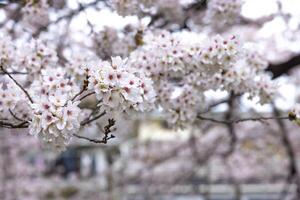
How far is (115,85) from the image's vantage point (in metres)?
2.30

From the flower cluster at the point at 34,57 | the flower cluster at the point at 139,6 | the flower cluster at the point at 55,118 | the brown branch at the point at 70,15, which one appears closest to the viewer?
the flower cluster at the point at 55,118

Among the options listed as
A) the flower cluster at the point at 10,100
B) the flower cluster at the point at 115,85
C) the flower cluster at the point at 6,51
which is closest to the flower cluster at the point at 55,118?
the flower cluster at the point at 115,85

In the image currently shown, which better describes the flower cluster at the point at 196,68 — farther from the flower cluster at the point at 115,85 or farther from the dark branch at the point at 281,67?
the dark branch at the point at 281,67

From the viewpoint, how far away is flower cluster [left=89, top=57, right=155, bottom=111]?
2.31 metres

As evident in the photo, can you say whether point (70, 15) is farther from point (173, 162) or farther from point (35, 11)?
point (173, 162)

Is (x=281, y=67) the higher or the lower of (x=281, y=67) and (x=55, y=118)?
the higher

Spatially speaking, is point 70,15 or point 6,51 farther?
point 70,15

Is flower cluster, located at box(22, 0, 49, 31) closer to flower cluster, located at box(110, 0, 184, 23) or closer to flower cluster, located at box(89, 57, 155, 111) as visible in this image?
flower cluster, located at box(110, 0, 184, 23)

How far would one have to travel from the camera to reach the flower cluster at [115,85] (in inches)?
90.9

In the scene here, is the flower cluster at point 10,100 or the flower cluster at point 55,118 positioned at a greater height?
the flower cluster at point 10,100

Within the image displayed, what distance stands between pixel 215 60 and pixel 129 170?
345 inches

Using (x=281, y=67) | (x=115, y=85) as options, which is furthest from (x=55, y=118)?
(x=281, y=67)

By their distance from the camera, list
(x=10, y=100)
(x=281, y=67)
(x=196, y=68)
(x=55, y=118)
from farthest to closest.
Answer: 1. (x=281, y=67)
2. (x=196, y=68)
3. (x=10, y=100)
4. (x=55, y=118)

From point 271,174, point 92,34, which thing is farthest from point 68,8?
point 271,174
